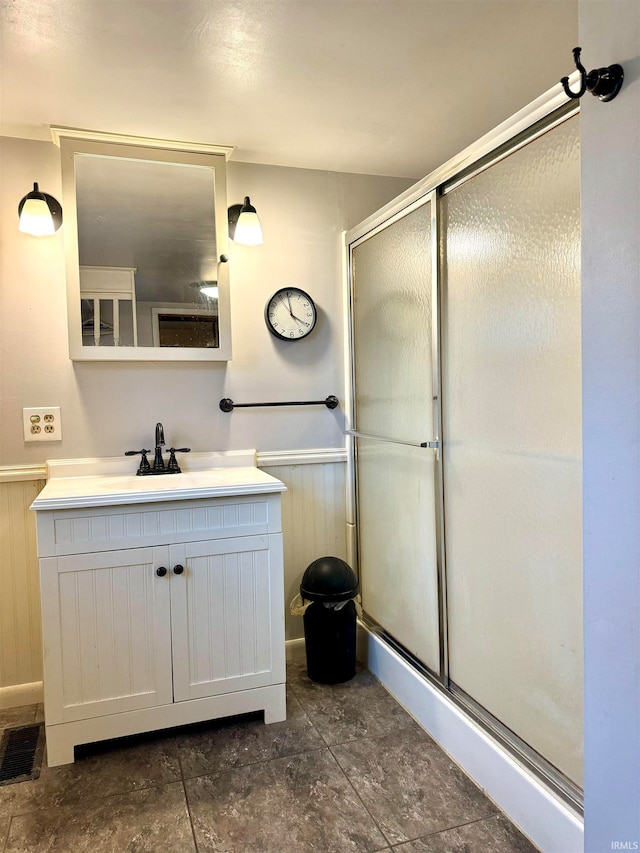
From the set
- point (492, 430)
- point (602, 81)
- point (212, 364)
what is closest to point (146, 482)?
point (212, 364)

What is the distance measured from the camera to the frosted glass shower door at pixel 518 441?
1.30 metres

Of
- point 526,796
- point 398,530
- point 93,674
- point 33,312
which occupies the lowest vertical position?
point 526,796

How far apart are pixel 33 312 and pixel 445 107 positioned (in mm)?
1692

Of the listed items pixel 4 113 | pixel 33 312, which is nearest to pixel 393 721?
pixel 33 312

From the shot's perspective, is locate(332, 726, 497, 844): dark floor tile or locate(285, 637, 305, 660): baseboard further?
locate(285, 637, 305, 660): baseboard

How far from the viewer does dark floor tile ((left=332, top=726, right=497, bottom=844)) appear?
1524mm

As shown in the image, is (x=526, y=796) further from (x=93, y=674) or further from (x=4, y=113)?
(x=4, y=113)

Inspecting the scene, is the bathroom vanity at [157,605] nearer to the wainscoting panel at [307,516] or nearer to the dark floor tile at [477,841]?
the wainscoting panel at [307,516]

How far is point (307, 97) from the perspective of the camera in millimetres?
Answer: 1866

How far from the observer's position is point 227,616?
193 cm

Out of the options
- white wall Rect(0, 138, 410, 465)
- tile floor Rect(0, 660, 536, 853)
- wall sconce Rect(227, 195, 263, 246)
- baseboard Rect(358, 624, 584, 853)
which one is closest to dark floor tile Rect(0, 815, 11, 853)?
tile floor Rect(0, 660, 536, 853)

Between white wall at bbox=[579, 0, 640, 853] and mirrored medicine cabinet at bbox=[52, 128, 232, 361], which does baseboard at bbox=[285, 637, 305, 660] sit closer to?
mirrored medicine cabinet at bbox=[52, 128, 232, 361]

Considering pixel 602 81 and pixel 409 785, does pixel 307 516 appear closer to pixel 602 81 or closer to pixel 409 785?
pixel 409 785

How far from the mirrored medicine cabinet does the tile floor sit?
4.66 ft
